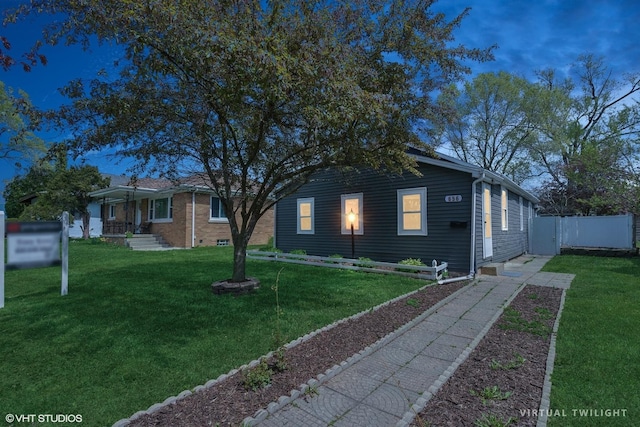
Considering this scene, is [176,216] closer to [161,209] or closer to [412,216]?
[161,209]

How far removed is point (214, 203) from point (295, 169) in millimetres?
11996

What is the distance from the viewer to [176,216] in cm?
1667

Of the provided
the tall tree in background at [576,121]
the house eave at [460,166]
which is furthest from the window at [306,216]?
the tall tree in background at [576,121]

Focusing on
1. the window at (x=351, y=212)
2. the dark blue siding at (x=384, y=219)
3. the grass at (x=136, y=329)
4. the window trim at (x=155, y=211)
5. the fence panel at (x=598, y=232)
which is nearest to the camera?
the grass at (x=136, y=329)

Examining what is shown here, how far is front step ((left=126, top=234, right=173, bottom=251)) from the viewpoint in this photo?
16109 mm

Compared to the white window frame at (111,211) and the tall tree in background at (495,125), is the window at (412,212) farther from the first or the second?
the white window frame at (111,211)

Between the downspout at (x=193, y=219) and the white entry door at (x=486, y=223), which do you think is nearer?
the white entry door at (x=486, y=223)

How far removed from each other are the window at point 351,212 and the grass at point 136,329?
9.31 ft

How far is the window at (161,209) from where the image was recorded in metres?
17.3

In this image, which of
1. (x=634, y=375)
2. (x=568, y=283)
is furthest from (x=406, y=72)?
(x=568, y=283)

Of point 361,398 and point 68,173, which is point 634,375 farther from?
point 68,173

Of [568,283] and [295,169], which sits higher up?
[295,169]

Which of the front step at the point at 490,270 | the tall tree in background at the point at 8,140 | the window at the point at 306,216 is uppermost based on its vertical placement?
the tall tree in background at the point at 8,140

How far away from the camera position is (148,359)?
344cm
